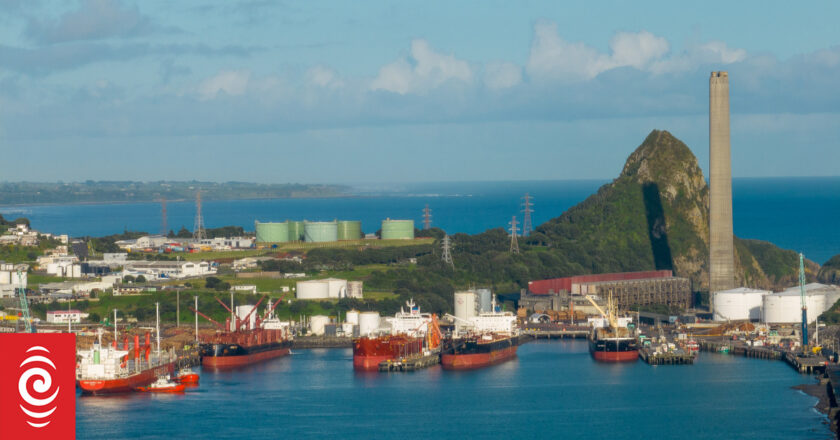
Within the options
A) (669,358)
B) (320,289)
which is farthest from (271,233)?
(669,358)

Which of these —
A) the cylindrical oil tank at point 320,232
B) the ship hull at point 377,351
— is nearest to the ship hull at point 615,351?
the ship hull at point 377,351

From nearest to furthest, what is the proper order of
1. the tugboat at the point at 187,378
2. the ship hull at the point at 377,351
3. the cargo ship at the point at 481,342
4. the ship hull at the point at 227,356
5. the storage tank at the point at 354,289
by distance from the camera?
the tugboat at the point at 187,378, the ship hull at the point at 377,351, the ship hull at the point at 227,356, the cargo ship at the point at 481,342, the storage tank at the point at 354,289

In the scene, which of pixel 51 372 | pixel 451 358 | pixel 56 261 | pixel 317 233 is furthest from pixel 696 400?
pixel 317 233

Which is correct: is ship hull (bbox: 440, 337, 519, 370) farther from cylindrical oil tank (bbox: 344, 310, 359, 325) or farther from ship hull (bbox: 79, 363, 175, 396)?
ship hull (bbox: 79, 363, 175, 396)

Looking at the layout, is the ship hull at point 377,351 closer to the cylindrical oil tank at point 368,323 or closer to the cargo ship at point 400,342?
the cargo ship at point 400,342

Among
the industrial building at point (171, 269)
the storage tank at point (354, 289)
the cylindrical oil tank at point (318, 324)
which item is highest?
the industrial building at point (171, 269)

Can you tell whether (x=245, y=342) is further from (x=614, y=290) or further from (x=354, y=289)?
(x=614, y=290)
